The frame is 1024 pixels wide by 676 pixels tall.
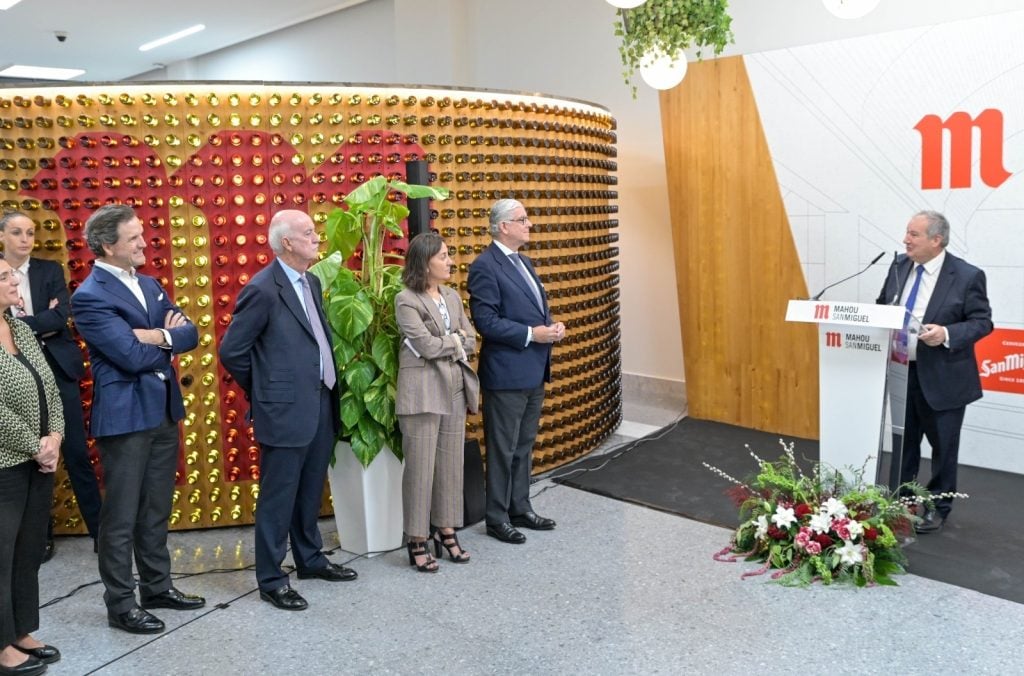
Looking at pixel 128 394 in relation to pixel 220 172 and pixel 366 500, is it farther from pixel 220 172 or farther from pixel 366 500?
pixel 220 172

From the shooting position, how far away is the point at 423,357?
12.9ft

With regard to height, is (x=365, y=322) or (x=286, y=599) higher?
(x=365, y=322)

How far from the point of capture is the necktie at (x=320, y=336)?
144 inches

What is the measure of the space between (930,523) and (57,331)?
4.29 meters

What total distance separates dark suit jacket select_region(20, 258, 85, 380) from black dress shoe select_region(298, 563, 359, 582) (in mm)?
1466

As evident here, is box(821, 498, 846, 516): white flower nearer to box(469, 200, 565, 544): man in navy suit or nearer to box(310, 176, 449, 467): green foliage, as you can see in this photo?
box(469, 200, 565, 544): man in navy suit

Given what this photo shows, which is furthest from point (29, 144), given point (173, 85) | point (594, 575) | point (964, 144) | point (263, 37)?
point (263, 37)

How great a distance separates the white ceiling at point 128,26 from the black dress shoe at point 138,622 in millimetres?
8497

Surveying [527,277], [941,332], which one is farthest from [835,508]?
[527,277]

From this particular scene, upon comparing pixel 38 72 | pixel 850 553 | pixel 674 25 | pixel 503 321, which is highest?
pixel 38 72

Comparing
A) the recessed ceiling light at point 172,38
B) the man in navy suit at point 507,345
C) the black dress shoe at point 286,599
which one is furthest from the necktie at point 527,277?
the recessed ceiling light at point 172,38

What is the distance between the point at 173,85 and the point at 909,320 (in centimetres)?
380

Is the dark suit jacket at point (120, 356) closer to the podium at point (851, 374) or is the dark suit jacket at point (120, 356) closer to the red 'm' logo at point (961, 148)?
the podium at point (851, 374)

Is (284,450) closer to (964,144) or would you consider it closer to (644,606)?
(644,606)
